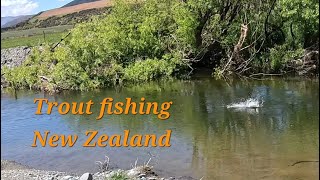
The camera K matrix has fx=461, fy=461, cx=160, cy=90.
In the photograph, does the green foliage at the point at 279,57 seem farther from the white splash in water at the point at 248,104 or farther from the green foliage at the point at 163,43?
the white splash in water at the point at 248,104

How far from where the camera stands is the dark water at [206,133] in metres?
10.4

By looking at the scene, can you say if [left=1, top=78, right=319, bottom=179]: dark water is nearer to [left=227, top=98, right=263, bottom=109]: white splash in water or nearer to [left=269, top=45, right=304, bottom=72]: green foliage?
[left=227, top=98, right=263, bottom=109]: white splash in water

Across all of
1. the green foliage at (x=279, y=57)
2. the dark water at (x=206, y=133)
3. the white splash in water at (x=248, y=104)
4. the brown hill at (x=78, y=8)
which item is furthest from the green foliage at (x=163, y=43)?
the brown hill at (x=78, y=8)

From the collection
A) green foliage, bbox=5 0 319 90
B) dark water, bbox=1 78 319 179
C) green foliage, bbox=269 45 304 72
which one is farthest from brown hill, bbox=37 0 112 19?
dark water, bbox=1 78 319 179

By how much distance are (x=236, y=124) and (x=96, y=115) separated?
17.6ft

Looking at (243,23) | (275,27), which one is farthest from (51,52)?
(275,27)

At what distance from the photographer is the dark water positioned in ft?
34.2

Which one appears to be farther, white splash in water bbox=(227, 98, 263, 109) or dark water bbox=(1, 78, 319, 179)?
white splash in water bbox=(227, 98, 263, 109)

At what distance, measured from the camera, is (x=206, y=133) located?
13633mm

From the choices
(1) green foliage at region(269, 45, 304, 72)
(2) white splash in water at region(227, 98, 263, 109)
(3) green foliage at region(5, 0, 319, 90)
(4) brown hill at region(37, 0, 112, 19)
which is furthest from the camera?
(4) brown hill at region(37, 0, 112, 19)

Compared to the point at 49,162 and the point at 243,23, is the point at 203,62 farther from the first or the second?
the point at 49,162

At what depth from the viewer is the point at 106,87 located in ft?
77.4

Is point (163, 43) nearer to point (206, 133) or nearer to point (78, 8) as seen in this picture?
point (206, 133)

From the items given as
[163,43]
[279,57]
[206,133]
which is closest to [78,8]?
[163,43]
